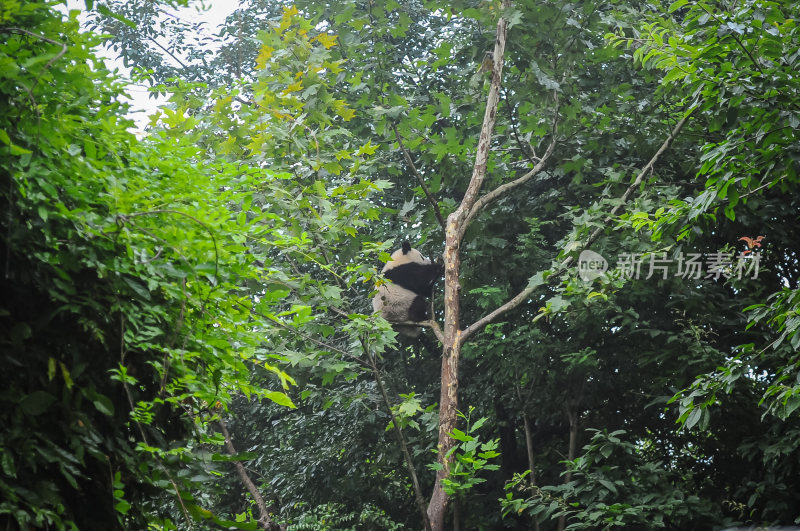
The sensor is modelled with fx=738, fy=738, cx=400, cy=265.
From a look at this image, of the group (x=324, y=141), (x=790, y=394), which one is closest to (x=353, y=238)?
(x=324, y=141)

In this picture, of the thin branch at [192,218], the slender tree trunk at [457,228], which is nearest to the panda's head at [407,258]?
the slender tree trunk at [457,228]

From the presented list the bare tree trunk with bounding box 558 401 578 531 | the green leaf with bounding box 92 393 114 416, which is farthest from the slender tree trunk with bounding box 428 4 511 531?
the green leaf with bounding box 92 393 114 416

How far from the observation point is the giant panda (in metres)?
6.70

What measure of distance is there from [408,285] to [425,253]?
674mm

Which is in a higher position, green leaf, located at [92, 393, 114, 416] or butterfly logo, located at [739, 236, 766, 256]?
butterfly logo, located at [739, 236, 766, 256]

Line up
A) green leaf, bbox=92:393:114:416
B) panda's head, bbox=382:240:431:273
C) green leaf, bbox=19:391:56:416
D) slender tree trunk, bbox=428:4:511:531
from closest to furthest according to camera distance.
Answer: green leaf, bbox=19:391:56:416, green leaf, bbox=92:393:114:416, slender tree trunk, bbox=428:4:511:531, panda's head, bbox=382:240:431:273

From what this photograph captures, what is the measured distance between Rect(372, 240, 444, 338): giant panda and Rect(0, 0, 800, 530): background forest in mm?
277

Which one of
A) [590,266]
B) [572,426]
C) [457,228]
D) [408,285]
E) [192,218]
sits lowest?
[572,426]

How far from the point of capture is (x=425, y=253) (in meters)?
7.39

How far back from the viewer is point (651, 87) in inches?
269

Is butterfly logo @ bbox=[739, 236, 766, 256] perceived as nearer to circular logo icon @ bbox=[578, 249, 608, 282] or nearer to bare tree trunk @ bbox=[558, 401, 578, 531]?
circular logo icon @ bbox=[578, 249, 608, 282]

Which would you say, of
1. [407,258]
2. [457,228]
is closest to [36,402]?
[457,228]

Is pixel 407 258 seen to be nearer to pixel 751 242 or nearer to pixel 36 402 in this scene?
pixel 751 242

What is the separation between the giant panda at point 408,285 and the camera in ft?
22.0
